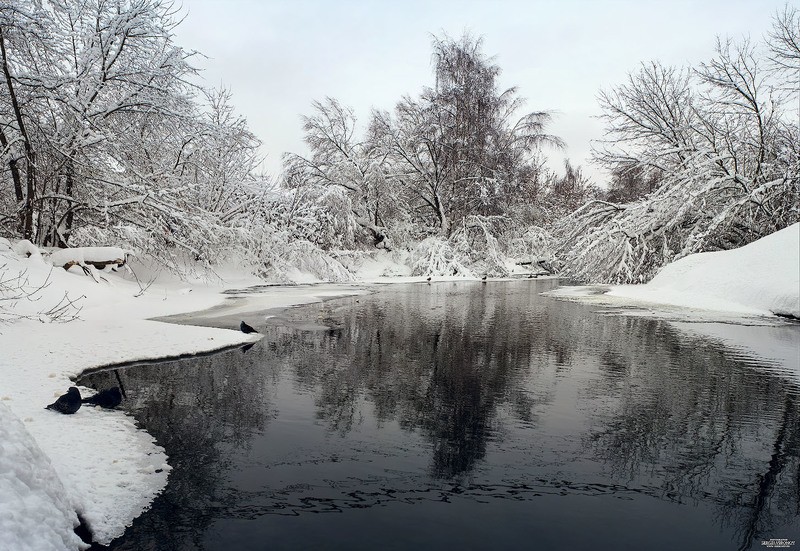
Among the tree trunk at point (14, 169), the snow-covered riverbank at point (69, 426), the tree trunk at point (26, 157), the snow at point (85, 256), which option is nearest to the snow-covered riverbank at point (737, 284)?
the snow-covered riverbank at point (69, 426)

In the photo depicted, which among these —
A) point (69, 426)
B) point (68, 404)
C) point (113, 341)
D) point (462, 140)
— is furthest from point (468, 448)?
point (462, 140)

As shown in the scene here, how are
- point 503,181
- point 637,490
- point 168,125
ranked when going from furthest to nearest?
point 503,181
point 168,125
point 637,490

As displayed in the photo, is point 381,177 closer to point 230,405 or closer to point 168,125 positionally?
point 168,125

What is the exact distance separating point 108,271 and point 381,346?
28.7 ft

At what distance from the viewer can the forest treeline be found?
13656mm

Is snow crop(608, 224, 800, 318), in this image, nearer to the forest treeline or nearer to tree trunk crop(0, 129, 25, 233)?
the forest treeline

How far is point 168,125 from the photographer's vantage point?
598 inches

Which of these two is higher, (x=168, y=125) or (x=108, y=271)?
(x=168, y=125)

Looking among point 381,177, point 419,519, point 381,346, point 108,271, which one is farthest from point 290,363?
point 381,177

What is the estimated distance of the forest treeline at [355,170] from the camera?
13.7 m

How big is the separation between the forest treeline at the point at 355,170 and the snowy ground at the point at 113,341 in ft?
6.87

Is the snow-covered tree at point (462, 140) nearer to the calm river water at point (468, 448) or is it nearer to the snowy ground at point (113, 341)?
the snowy ground at point (113, 341)

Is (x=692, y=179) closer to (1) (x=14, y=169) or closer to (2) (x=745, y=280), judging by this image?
(2) (x=745, y=280)

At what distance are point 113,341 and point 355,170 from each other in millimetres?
23724
